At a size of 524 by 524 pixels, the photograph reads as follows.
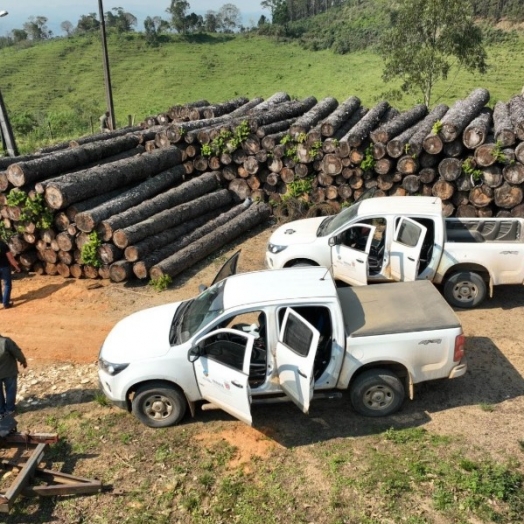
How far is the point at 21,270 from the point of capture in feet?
45.3

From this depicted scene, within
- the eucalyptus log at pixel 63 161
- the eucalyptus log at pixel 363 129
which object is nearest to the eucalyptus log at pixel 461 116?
the eucalyptus log at pixel 363 129

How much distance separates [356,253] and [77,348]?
5.67m

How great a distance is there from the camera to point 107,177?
46.3 feet

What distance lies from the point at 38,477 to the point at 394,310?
5.30 metres

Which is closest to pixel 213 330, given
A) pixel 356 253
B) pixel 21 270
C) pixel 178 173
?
pixel 356 253

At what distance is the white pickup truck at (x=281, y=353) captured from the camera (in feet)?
22.6

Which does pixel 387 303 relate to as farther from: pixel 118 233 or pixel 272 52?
pixel 272 52

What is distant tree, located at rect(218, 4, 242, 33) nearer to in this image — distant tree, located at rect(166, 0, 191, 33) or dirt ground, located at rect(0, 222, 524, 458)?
distant tree, located at rect(166, 0, 191, 33)

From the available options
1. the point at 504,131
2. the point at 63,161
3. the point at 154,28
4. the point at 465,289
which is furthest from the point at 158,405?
the point at 154,28

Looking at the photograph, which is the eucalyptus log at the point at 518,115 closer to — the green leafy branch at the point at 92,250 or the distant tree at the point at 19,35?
the green leafy branch at the point at 92,250

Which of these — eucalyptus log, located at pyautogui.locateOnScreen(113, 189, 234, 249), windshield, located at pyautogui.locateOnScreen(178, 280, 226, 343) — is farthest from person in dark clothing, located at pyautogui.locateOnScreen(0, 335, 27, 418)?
eucalyptus log, located at pyautogui.locateOnScreen(113, 189, 234, 249)

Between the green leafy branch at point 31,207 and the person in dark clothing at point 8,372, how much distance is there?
5.71 m

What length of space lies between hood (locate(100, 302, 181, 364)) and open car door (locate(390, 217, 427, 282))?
4.28m

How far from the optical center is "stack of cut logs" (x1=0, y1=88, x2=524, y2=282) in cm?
1280
